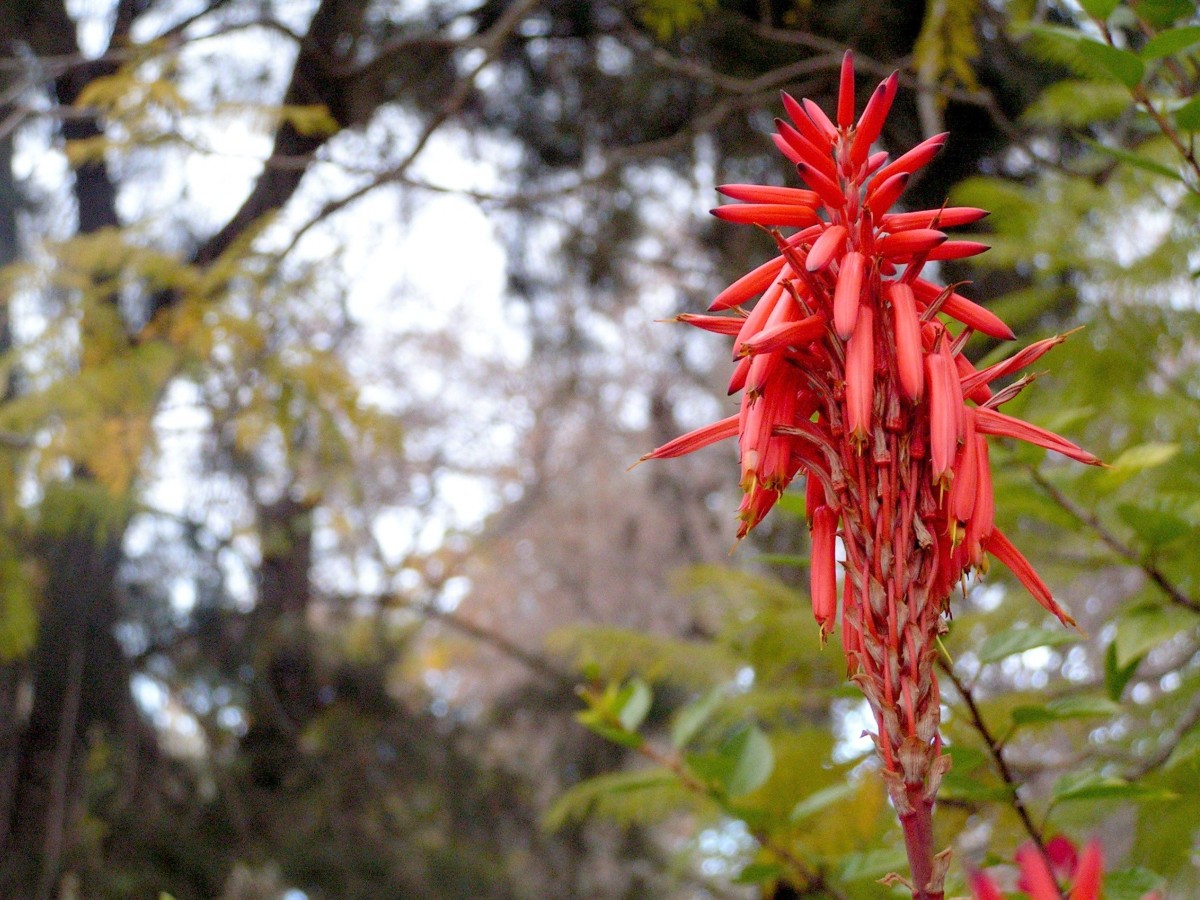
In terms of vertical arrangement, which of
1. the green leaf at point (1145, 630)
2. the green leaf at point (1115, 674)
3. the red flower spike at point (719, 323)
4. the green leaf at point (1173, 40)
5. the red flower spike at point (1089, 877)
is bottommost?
the red flower spike at point (1089, 877)

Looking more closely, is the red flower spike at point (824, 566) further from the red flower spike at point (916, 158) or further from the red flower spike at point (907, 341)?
the red flower spike at point (916, 158)

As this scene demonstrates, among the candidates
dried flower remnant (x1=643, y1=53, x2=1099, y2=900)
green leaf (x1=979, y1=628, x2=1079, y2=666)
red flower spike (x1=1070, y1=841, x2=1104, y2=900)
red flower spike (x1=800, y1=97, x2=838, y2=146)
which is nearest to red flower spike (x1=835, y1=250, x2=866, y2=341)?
dried flower remnant (x1=643, y1=53, x2=1099, y2=900)

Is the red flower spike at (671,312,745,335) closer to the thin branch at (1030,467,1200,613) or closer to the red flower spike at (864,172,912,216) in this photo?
the red flower spike at (864,172,912,216)

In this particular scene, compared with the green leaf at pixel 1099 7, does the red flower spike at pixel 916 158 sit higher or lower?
lower

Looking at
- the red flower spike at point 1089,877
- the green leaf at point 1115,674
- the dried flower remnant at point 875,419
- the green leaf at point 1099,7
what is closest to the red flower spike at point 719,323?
the dried flower remnant at point 875,419

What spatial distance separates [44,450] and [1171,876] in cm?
325

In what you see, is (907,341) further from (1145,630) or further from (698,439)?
(1145,630)

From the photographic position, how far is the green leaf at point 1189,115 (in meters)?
1.18

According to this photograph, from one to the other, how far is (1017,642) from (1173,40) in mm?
670

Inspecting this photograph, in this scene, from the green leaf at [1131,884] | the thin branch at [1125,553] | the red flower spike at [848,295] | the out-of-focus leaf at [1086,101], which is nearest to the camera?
the red flower spike at [848,295]

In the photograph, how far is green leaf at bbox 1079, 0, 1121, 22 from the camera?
1.19m

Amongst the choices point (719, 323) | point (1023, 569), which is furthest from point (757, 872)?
point (719, 323)

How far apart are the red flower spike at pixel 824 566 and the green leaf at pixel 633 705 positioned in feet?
2.46

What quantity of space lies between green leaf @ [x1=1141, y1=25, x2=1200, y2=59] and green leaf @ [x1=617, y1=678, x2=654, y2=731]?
102 centimetres
